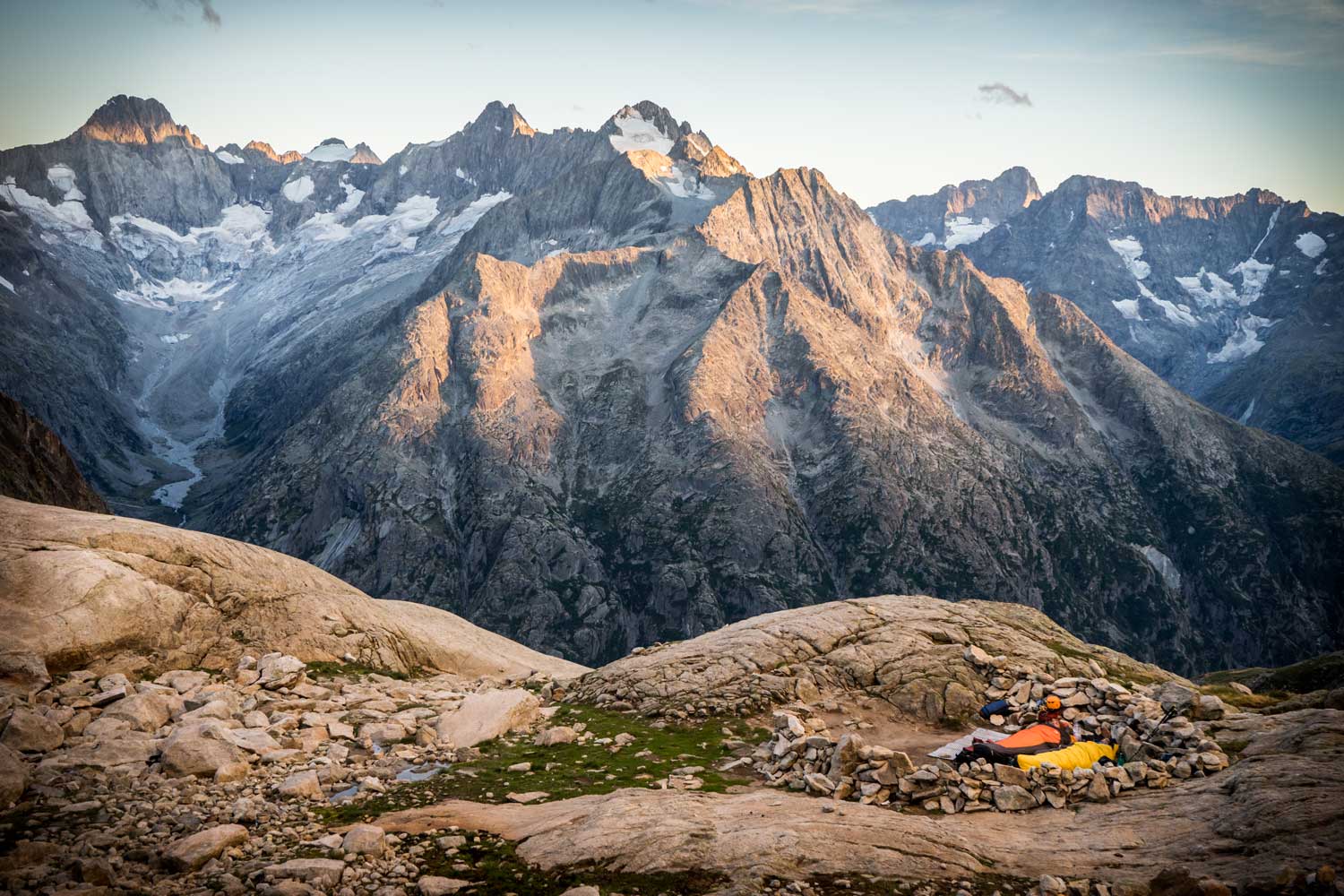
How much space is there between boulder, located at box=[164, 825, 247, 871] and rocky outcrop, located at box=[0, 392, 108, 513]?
54518 mm

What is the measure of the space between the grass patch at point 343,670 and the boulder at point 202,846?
60.4 feet

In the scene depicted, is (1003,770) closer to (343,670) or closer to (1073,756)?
(1073,756)

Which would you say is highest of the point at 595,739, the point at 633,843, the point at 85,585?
the point at 85,585

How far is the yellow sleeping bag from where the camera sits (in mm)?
25469

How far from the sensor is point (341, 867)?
18594 mm

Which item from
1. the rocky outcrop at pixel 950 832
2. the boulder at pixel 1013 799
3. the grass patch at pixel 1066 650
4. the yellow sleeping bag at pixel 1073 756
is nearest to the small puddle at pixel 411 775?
the rocky outcrop at pixel 950 832

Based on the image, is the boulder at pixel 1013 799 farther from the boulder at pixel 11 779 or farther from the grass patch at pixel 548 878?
the boulder at pixel 11 779

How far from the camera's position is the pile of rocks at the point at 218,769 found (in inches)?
728

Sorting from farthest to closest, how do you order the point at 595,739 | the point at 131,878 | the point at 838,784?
the point at 595,739 → the point at 838,784 → the point at 131,878

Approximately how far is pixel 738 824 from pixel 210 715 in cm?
2054

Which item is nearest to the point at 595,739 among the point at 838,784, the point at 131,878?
the point at 838,784

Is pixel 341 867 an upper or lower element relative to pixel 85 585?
lower

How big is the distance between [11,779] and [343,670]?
743 inches

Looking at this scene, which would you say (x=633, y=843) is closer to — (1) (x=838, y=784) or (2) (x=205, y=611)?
(1) (x=838, y=784)
